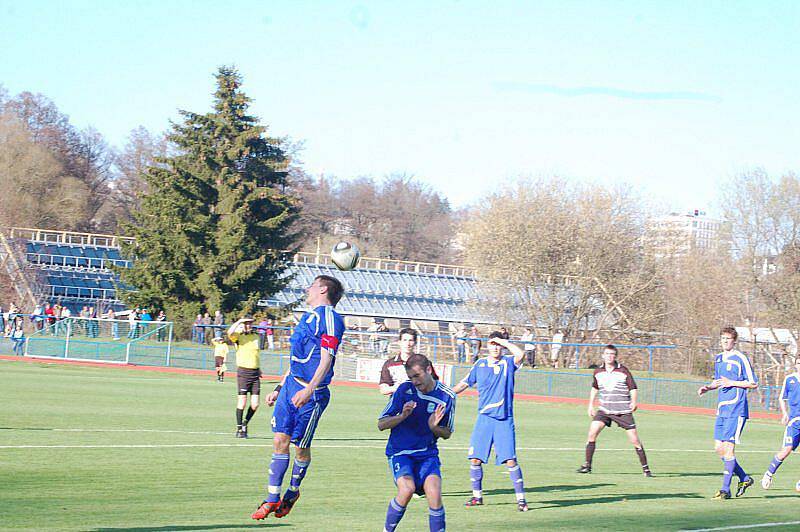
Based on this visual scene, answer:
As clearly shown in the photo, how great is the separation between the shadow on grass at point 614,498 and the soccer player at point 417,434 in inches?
176

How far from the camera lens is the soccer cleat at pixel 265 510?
30.5 feet

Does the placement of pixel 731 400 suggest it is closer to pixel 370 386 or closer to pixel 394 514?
pixel 394 514

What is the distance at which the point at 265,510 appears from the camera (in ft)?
30.7

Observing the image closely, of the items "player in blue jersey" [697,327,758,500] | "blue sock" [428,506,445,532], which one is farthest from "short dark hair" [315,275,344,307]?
"player in blue jersey" [697,327,758,500]

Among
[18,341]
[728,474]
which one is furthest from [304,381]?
[18,341]

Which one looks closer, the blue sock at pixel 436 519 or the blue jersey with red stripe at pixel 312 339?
the blue sock at pixel 436 519

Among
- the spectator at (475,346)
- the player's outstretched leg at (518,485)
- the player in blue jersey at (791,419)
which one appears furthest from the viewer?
the spectator at (475,346)

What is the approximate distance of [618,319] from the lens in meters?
52.6

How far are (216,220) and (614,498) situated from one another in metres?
43.7

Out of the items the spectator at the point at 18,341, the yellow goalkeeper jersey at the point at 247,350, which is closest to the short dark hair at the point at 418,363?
the yellow goalkeeper jersey at the point at 247,350

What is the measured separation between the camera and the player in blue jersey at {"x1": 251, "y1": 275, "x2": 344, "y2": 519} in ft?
30.9

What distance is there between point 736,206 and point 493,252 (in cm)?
1279

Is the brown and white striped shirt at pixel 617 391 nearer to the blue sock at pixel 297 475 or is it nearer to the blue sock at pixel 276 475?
the blue sock at pixel 297 475

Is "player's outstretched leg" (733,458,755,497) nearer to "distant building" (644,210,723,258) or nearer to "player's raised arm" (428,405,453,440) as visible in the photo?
"player's raised arm" (428,405,453,440)
